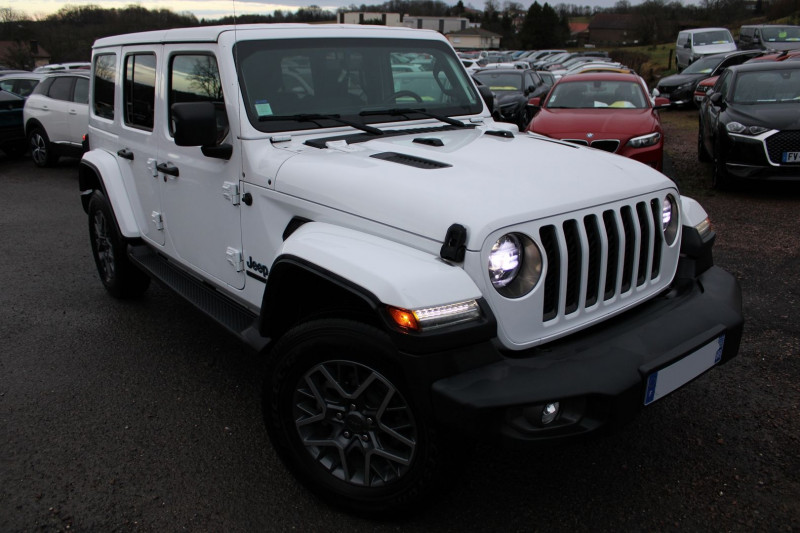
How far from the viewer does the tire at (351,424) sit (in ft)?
7.79

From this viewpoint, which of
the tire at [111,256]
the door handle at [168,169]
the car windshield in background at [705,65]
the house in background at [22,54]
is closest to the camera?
the door handle at [168,169]

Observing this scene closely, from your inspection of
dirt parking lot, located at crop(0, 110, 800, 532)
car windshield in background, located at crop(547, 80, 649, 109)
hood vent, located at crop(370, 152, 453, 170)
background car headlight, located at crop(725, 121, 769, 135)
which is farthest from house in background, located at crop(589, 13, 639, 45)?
hood vent, located at crop(370, 152, 453, 170)

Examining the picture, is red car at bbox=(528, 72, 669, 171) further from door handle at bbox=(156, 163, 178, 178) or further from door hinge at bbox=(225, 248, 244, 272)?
door hinge at bbox=(225, 248, 244, 272)

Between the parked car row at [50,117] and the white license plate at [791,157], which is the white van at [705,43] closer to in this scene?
the white license plate at [791,157]

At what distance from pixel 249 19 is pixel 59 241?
15.7 feet

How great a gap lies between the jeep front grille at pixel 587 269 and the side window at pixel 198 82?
1831 mm

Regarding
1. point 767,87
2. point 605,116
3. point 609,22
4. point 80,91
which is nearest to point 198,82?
point 605,116

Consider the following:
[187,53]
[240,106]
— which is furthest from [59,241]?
[240,106]

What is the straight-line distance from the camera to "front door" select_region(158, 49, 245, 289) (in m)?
3.36

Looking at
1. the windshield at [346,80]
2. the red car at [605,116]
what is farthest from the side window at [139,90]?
the red car at [605,116]

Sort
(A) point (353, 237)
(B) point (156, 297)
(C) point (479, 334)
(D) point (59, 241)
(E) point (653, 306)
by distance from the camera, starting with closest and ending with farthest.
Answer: (C) point (479, 334) < (A) point (353, 237) < (E) point (653, 306) < (B) point (156, 297) < (D) point (59, 241)

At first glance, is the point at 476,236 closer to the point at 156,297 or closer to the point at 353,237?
the point at 353,237

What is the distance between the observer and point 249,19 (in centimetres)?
370

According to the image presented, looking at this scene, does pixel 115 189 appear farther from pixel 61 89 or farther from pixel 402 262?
pixel 61 89
